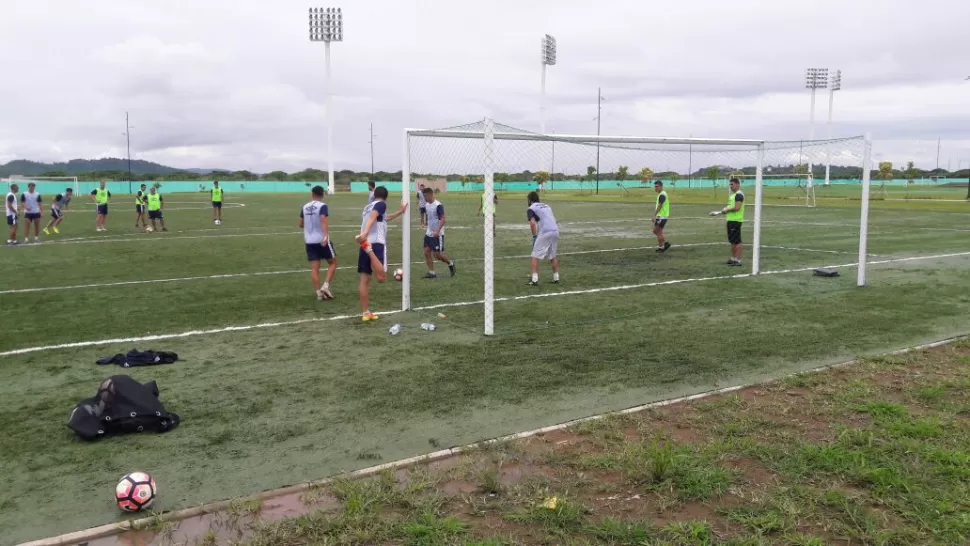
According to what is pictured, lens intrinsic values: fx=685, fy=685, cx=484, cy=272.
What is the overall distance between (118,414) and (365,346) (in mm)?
3273

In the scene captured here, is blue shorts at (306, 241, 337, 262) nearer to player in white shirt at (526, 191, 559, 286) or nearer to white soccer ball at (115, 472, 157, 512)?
player in white shirt at (526, 191, 559, 286)

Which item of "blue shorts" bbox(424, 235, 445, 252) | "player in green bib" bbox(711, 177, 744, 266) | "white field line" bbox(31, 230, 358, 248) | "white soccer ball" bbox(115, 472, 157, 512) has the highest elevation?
"player in green bib" bbox(711, 177, 744, 266)

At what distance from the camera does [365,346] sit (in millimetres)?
8359

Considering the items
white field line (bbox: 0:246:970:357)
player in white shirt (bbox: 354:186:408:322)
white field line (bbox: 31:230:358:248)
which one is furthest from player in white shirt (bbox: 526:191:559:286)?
white field line (bbox: 31:230:358:248)

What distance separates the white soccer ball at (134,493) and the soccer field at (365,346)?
0.08m

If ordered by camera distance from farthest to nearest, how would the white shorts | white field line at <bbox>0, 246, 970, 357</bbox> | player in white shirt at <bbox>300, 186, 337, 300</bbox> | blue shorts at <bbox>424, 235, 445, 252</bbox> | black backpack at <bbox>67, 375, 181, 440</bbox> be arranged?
blue shorts at <bbox>424, 235, 445, 252</bbox> < the white shorts < player in white shirt at <bbox>300, 186, 337, 300</bbox> < white field line at <bbox>0, 246, 970, 357</bbox> < black backpack at <bbox>67, 375, 181, 440</bbox>

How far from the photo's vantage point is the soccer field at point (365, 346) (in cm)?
505

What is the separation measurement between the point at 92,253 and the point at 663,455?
18.5 m

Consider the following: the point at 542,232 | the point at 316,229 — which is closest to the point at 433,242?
the point at 542,232

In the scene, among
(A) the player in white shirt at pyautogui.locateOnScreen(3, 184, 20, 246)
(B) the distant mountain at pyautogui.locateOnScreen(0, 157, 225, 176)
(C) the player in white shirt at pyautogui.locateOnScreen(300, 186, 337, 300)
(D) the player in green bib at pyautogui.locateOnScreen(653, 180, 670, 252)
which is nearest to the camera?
(C) the player in white shirt at pyautogui.locateOnScreen(300, 186, 337, 300)

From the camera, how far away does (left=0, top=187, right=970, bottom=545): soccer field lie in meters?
5.05

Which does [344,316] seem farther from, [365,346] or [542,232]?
[542,232]

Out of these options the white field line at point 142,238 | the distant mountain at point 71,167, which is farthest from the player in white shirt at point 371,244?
the distant mountain at point 71,167

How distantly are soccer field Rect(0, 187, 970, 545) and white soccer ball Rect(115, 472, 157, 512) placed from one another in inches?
3.3
